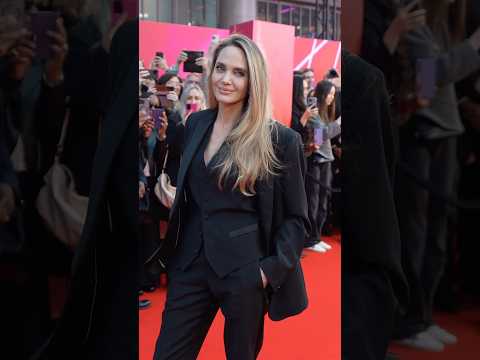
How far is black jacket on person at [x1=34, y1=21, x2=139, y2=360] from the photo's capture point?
1229 mm

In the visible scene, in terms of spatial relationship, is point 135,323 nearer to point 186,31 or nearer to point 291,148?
point 291,148

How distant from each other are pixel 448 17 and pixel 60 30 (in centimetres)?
87

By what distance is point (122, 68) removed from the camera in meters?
1.23

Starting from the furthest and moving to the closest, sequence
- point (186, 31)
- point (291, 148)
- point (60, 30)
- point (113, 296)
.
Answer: point (186, 31) < point (291, 148) < point (113, 296) < point (60, 30)

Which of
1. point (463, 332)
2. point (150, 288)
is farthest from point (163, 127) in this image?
point (463, 332)

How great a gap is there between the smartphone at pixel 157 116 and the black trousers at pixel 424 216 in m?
1.66

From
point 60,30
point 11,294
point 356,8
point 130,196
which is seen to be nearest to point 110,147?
point 130,196

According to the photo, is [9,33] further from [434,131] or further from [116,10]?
[434,131]

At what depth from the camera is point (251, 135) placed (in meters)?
1.84

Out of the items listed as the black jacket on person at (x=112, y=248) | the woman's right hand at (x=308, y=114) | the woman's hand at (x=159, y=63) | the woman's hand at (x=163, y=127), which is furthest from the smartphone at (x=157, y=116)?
the black jacket on person at (x=112, y=248)

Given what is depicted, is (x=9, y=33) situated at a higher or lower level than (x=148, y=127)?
higher

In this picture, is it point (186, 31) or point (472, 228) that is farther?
point (186, 31)

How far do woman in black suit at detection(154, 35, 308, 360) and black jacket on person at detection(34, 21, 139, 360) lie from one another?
21.6 inches

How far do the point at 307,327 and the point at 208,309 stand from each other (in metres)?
1.18
